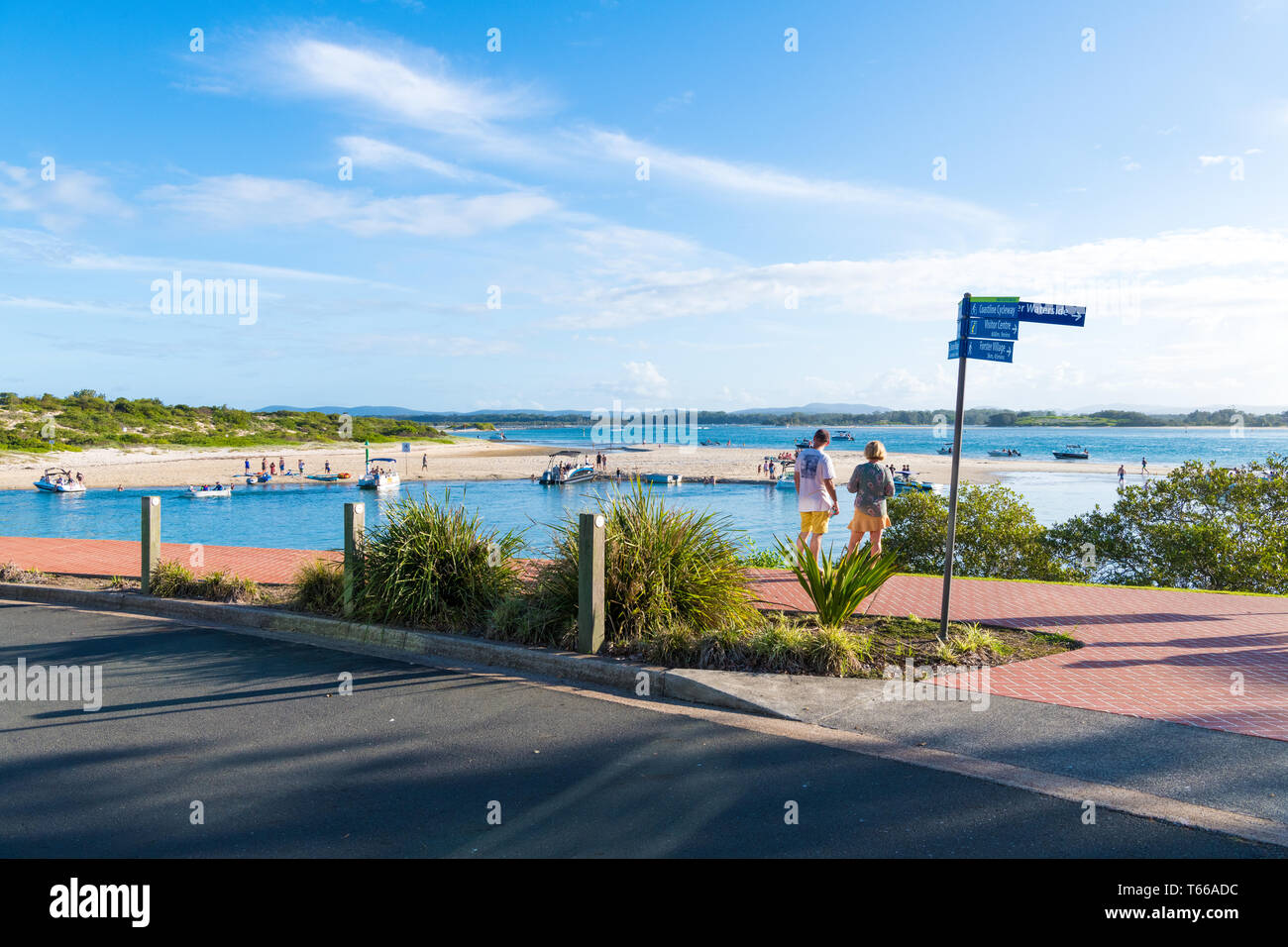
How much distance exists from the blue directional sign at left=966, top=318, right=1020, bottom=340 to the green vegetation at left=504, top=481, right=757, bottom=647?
2845 mm

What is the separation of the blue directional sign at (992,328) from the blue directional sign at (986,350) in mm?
49

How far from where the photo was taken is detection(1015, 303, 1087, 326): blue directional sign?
683 cm

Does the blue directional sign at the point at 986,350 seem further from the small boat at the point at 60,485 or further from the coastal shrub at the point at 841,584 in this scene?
the small boat at the point at 60,485

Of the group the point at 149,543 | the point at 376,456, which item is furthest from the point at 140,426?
the point at 149,543

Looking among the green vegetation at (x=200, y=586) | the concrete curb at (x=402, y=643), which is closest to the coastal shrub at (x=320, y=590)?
the concrete curb at (x=402, y=643)

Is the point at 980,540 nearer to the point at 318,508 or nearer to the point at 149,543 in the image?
the point at 149,543

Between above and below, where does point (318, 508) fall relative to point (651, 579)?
below

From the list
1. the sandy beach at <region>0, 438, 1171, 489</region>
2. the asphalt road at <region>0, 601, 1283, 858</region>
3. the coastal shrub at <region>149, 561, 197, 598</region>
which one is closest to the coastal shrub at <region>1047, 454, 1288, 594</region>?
the asphalt road at <region>0, 601, 1283, 858</region>

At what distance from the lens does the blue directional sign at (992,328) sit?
276 inches

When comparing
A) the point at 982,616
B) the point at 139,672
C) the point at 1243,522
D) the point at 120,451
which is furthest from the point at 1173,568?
the point at 120,451

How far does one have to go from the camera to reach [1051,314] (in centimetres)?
697

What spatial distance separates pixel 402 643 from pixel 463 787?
3.18 meters
